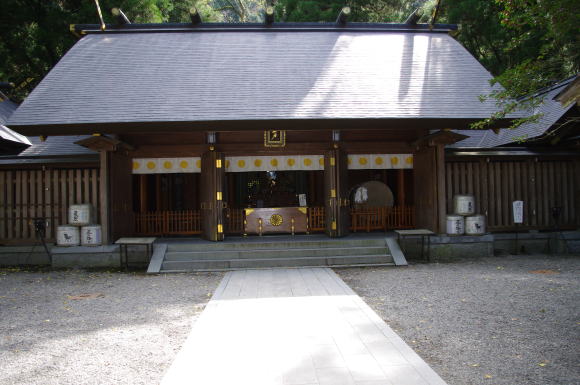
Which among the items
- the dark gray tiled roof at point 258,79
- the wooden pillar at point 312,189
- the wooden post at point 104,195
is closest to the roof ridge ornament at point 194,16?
the dark gray tiled roof at point 258,79

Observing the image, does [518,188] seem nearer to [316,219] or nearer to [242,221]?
[316,219]

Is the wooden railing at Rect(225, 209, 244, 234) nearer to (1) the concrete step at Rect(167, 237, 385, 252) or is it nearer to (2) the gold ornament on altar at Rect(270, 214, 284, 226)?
(2) the gold ornament on altar at Rect(270, 214, 284, 226)

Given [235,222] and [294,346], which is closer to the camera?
[294,346]

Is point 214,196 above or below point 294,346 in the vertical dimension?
above

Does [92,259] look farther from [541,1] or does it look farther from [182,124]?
[541,1]

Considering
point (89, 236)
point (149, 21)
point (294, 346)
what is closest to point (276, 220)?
point (89, 236)

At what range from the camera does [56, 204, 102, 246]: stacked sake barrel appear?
32.2 feet

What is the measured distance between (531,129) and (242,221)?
8.85 metres

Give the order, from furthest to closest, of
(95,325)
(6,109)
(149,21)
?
(149,21) → (6,109) → (95,325)

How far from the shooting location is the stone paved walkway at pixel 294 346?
3.65m

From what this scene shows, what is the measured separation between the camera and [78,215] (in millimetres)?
9828

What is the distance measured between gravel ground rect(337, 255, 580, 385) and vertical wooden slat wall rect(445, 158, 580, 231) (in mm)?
1902

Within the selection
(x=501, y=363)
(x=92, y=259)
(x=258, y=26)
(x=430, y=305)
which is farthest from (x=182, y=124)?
(x=501, y=363)

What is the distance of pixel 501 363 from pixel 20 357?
492cm
